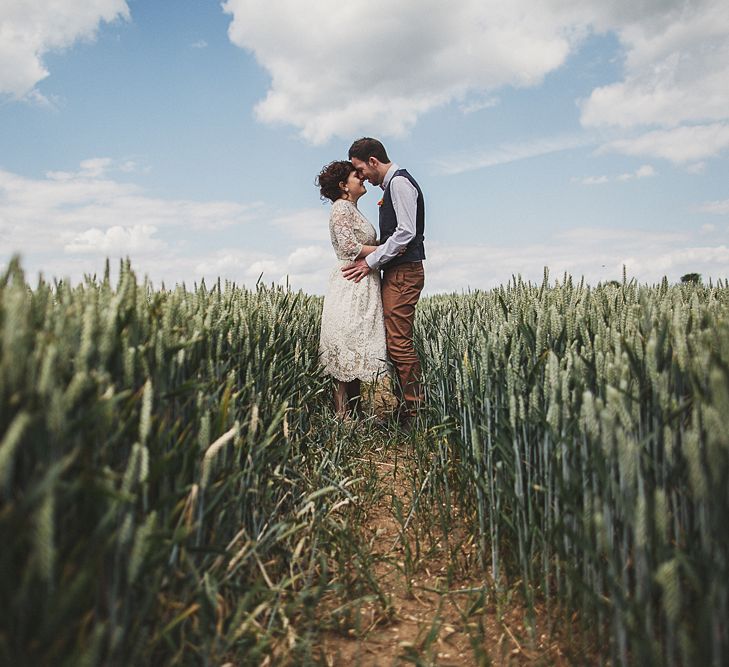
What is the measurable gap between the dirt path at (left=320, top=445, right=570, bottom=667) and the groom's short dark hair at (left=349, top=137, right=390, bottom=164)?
3.12 meters

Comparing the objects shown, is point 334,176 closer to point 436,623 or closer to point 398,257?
point 398,257

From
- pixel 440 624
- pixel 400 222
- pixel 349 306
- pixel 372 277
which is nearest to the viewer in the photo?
pixel 440 624

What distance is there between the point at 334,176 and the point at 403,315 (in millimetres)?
1313

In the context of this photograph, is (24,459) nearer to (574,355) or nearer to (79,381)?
(79,381)

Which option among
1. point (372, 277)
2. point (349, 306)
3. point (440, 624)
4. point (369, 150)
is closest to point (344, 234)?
point (372, 277)

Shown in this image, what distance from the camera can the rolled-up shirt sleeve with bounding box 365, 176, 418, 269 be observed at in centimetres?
475

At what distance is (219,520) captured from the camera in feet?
6.50

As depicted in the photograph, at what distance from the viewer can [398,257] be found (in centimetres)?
490

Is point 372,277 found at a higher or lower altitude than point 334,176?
lower

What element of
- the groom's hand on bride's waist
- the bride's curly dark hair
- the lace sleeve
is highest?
the bride's curly dark hair

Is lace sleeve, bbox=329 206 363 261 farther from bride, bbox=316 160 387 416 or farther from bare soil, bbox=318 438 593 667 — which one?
bare soil, bbox=318 438 593 667

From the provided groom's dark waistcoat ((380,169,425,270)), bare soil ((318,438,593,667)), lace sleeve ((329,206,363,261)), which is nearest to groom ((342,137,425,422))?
groom's dark waistcoat ((380,169,425,270))

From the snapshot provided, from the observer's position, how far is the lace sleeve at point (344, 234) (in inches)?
191

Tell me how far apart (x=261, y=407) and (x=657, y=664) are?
2.00 m
